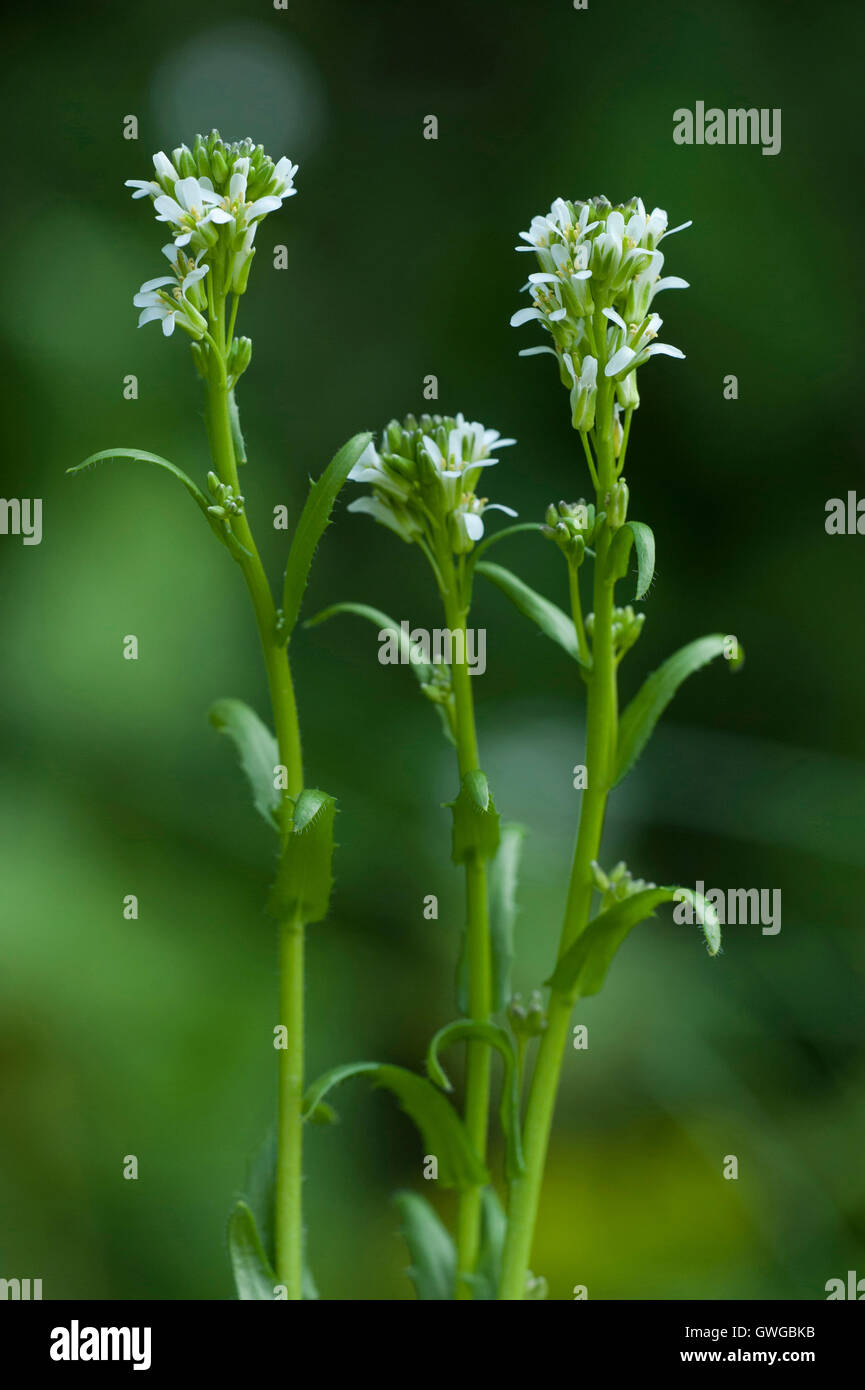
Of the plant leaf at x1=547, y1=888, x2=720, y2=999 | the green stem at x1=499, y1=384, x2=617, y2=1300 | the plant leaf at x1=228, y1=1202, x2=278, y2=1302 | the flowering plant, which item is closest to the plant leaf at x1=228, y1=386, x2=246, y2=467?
the flowering plant

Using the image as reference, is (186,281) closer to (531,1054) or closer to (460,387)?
→ (531,1054)

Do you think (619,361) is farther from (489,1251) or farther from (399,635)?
(489,1251)

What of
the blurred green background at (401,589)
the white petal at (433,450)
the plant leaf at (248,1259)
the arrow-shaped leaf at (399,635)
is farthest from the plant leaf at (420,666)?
the blurred green background at (401,589)

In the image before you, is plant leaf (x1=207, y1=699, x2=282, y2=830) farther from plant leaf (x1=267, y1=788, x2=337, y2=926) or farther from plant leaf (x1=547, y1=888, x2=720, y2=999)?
plant leaf (x1=547, y1=888, x2=720, y2=999)

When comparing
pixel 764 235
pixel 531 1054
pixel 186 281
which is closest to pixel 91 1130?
pixel 531 1054

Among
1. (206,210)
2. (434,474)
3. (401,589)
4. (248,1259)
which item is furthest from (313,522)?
(401,589)
